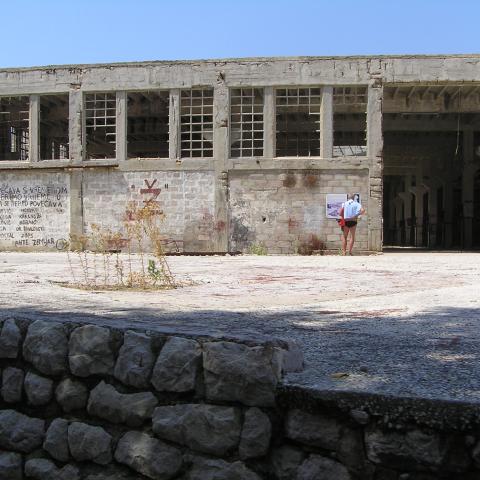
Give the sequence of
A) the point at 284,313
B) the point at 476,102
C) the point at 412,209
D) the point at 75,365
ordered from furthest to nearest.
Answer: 1. the point at 412,209
2. the point at 476,102
3. the point at 284,313
4. the point at 75,365

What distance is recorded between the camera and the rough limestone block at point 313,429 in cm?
247

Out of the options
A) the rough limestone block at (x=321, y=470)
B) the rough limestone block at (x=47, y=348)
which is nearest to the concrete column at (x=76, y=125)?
the rough limestone block at (x=47, y=348)

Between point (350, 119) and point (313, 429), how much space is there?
61.2 feet

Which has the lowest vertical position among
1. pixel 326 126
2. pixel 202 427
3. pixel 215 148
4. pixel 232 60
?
pixel 202 427

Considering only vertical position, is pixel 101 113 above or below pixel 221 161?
above

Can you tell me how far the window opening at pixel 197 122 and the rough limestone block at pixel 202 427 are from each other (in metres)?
14.8

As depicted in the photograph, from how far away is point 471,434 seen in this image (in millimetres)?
2229

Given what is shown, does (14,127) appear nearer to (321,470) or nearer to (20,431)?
(20,431)

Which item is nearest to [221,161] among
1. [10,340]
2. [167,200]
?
[167,200]

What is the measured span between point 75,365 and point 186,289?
305 centimetres

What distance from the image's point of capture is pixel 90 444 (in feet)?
9.84

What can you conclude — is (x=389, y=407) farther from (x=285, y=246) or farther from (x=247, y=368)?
(x=285, y=246)

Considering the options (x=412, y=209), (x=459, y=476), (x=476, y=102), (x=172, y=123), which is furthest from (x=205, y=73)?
(x=412, y=209)

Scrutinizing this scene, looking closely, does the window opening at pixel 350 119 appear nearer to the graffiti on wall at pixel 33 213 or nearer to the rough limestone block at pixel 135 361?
the graffiti on wall at pixel 33 213
